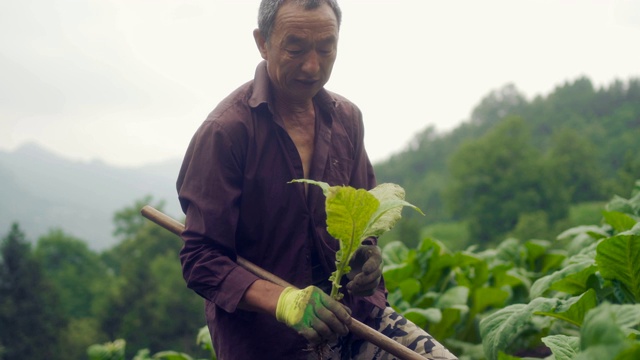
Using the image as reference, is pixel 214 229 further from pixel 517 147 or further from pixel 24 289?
pixel 517 147

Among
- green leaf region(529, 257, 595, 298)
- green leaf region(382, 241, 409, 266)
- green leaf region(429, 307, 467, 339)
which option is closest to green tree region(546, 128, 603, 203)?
green leaf region(382, 241, 409, 266)

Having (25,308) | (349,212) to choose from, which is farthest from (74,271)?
(349,212)

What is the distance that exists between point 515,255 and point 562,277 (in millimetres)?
2682

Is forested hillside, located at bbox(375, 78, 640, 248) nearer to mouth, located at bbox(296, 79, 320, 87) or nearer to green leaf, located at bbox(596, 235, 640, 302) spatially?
green leaf, located at bbox(596, 235, 640, 302)

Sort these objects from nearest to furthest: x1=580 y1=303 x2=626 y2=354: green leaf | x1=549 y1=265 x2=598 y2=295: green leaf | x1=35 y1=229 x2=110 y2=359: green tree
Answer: x1=580 y1=303 x2=626 y2=354: green leaf → x1=549 y1=265 x2=598 y2=295: green leaf → x1=35 y1=229 x2=110 y2=359: green tree

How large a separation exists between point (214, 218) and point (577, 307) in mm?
1701

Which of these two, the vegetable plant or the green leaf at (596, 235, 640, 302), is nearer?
the vegetable plant

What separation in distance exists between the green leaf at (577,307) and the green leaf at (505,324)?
7 centimetres

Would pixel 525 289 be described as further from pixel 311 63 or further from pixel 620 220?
pixel 311 63

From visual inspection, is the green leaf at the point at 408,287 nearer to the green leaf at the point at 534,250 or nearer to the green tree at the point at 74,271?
the green leaf at the point at 534,250

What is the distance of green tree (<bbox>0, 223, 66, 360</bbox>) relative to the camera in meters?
38.4

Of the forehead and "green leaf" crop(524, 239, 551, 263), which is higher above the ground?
the forehead

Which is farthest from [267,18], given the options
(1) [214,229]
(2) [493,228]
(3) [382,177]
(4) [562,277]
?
(3) [382,177]

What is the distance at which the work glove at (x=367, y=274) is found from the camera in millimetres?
2725
